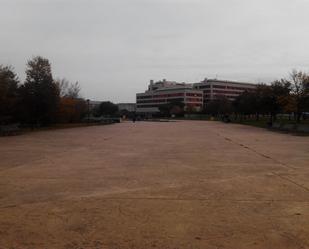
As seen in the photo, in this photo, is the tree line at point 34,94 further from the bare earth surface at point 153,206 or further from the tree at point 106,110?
the tree at point 106,110

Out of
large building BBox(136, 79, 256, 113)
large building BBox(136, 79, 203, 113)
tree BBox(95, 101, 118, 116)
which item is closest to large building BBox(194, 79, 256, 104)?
large building BBox(136, 79, 256, 113)

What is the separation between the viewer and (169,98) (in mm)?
175875

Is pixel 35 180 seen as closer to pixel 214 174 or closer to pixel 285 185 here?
pixel 214 174

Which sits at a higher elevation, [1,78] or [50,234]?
[1,78]

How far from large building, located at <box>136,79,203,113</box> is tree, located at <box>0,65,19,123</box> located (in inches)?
4806

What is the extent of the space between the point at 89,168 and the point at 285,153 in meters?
9.10

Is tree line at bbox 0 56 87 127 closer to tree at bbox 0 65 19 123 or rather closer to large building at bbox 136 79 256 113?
tree at bbox 0 65 19 123

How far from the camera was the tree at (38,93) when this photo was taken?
43.7 metres

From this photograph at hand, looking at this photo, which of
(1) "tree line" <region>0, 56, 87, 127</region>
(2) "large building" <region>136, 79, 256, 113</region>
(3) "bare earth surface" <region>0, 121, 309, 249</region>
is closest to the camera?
(3) "bare earth surface" <region>0, 121, 309, 249</region>

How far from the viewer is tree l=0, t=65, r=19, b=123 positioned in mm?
35750

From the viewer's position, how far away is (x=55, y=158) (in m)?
16.1

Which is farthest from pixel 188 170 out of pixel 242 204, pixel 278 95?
pixel 278 95

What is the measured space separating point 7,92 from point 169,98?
140371 millimetres

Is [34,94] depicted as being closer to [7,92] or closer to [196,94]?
[7,92]
